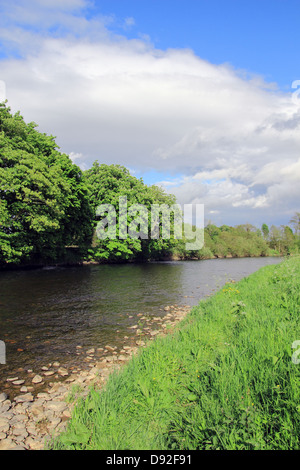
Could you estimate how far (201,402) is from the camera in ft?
15.2

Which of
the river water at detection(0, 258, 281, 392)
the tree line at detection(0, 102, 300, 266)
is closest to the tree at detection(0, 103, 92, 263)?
the tree line at detection(0, 102, 300, 266)

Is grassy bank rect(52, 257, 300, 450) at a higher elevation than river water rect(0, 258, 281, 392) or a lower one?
higher

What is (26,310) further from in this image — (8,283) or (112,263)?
(112,263)

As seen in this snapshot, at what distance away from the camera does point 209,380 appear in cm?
527

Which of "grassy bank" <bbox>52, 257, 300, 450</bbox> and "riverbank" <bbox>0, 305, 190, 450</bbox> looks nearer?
"grassy bank" <bbox>52, 257, 300, 450</bbox>

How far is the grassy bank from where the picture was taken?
3805mm

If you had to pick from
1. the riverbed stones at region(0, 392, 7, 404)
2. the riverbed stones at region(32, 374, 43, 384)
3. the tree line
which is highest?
the tree line

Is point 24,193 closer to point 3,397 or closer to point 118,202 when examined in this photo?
point 118,202

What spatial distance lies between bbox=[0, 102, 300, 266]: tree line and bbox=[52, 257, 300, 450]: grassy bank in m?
25.0

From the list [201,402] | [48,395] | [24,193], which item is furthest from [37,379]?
[24,193]

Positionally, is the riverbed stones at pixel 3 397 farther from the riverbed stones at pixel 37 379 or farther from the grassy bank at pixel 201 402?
the grassy bank at pixel 201 402

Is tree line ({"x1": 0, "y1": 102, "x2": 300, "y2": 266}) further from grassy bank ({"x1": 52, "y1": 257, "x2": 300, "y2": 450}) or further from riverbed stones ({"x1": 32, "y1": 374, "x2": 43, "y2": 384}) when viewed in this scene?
grassy bank ({"x1": 52, "y1": 257, "x2": 300, "y2": 450})
